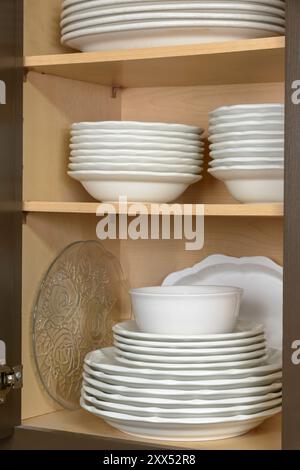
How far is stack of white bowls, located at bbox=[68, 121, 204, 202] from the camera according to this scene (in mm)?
1407

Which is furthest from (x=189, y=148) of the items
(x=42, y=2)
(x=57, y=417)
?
(x=57, y=417)

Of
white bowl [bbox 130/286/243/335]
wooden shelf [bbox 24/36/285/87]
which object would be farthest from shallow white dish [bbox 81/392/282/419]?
wooden shelf [bbox 24/36/285/87]

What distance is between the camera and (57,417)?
149 cm

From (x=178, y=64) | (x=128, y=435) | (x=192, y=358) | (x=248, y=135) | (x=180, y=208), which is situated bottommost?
(x=128, y=435)

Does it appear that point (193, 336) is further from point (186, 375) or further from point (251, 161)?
point (251, 161)

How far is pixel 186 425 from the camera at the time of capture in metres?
1.31

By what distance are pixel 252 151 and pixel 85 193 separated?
0.39 m

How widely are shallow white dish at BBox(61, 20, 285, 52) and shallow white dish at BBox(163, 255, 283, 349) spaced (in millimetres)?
400

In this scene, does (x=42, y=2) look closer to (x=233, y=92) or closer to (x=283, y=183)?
(x=233, y=92)

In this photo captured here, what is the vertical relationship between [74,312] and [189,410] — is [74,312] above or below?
above

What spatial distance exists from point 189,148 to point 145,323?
0.27 m

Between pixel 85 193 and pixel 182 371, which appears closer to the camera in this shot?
pixel 182 371

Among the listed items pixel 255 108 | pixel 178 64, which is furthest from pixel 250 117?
pixel 178 64

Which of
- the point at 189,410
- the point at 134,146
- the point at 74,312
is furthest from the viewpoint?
the point at 74,312
